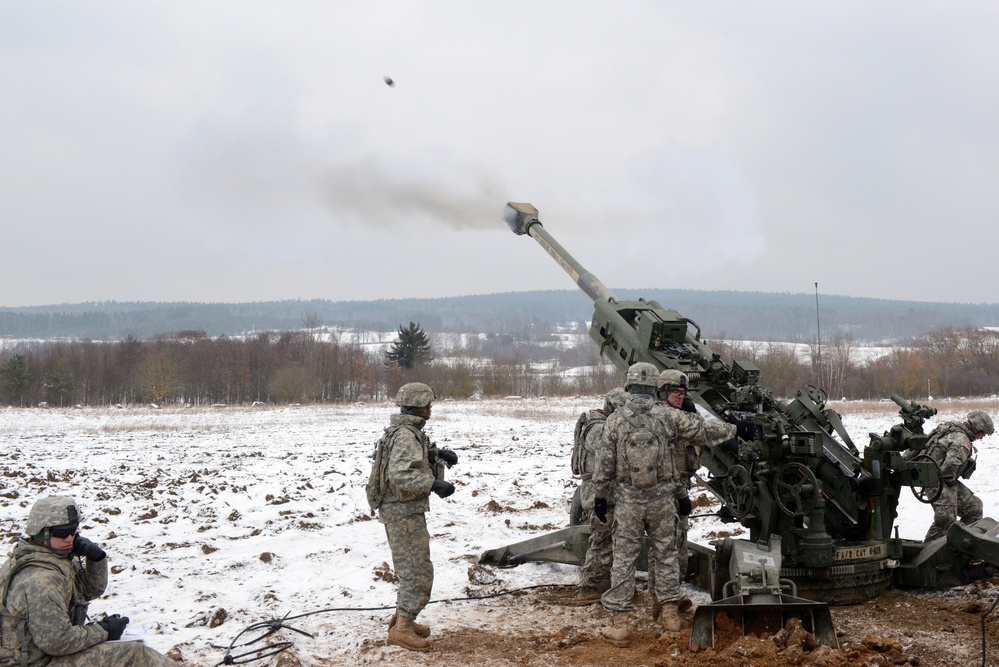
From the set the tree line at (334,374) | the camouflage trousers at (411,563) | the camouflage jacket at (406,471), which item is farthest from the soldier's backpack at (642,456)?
the tree line at (334,374)

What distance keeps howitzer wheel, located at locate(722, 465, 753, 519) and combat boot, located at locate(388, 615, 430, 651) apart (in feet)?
8.96

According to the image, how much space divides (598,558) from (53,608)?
4.24 metres

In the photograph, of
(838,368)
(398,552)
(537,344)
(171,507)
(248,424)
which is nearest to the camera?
(398,552)

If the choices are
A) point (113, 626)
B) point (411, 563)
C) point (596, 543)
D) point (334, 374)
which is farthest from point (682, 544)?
point (334, 374)

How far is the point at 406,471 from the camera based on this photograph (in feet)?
19.4

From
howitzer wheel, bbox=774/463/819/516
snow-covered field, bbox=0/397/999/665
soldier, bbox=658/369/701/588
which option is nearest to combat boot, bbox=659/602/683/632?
soldier, bbox=658/369/701/588

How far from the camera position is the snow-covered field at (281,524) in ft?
21.3

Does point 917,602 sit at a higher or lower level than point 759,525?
lower

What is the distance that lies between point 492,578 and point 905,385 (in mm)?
45579

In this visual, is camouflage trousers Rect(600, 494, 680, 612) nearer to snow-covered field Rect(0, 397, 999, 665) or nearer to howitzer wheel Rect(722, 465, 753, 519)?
howitzer wheel Rect(722, 465, 753, 519)

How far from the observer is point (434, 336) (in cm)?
17112

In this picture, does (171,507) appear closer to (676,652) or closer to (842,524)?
(676,652)

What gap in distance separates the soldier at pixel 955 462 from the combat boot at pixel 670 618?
9.20ft

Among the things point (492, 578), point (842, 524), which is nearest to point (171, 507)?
point (492, 578)
